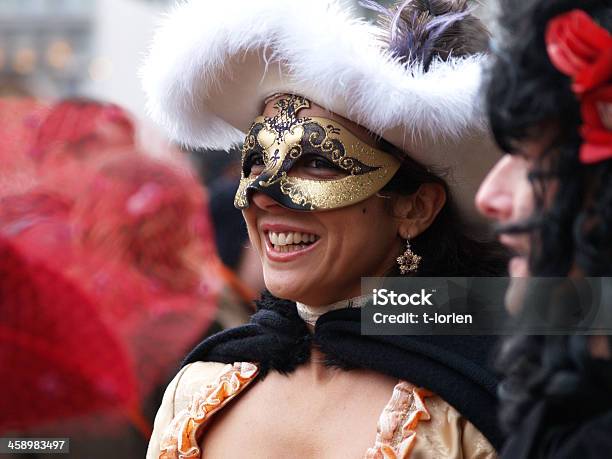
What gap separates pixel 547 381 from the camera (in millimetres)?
1675

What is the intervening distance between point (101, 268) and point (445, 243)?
241cm

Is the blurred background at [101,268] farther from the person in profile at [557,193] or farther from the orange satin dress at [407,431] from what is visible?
the person in profile at [557,193]

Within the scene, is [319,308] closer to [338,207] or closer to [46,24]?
[338,207]

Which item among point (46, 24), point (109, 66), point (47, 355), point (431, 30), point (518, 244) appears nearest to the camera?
point (518, 244)

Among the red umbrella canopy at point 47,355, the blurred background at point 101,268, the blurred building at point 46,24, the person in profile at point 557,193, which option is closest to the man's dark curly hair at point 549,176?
the person in profile at point 557,193

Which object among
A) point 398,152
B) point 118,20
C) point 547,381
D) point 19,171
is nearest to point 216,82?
point 398,152

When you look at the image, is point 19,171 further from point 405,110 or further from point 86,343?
point 405,110

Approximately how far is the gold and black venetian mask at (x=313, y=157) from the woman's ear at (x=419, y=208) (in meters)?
0.09

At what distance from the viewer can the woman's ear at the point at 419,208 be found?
2.62 meters

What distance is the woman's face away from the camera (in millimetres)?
2533

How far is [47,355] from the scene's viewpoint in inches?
173

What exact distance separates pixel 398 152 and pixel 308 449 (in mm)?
738

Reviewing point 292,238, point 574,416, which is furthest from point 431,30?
point 574,416

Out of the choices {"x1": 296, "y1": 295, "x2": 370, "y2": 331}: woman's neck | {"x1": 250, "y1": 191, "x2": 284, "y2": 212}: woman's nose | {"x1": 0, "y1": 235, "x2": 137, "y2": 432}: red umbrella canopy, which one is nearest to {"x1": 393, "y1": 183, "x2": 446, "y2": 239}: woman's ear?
{"x1": 296, "y1": 295, "x2": 370, "y2": 331}: woman's neck
